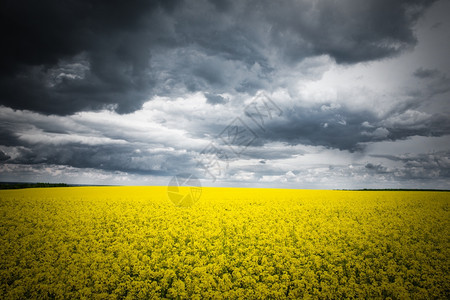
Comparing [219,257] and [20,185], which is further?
[20,185]

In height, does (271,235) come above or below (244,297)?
above

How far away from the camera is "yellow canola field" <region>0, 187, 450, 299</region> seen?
26.7ft

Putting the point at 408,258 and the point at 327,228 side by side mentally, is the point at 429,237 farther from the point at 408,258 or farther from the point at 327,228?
the point at 327,228

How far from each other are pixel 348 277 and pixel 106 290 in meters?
9.60

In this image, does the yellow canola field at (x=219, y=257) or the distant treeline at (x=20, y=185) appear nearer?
the yellow canola field at (x=219, y=257)

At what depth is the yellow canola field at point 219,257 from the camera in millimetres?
8146

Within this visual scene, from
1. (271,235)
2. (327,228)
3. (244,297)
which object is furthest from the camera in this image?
(327,228)

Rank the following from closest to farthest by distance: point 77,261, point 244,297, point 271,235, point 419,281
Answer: point 244,297
point 419,281
point 77,261
point 271,235

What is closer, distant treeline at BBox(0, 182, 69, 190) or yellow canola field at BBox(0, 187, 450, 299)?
yellow canola field at BBox(0, 187, 450, 299)

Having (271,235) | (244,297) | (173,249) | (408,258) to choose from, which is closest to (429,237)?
(408,258)

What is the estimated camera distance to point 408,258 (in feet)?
35.0

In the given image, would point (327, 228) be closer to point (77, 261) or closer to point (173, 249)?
point (173, 249)

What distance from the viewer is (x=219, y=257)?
10.1 m

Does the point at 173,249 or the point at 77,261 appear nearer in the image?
the point at 77,261
